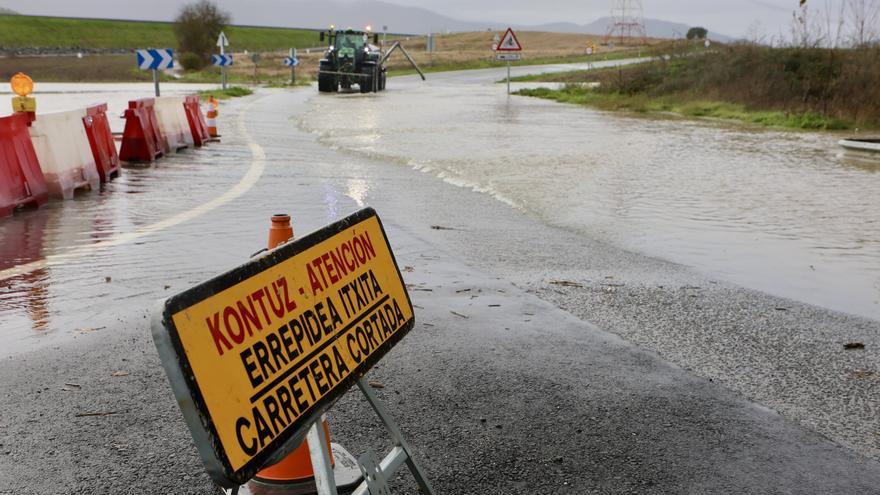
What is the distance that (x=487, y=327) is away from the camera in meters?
5.24

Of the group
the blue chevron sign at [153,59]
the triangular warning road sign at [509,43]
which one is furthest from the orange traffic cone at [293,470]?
the triangular warning road sign at [509,43]

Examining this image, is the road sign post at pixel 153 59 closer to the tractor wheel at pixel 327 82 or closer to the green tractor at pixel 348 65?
the tractor wheel at pixel 327 82

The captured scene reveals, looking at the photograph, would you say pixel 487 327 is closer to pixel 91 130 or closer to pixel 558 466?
pixel 558 466

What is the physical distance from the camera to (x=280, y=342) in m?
2.53

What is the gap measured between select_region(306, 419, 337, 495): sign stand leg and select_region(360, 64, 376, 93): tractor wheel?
35.2m

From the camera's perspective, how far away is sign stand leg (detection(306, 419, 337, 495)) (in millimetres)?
2541

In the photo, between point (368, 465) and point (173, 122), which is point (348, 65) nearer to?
point (173, 122)

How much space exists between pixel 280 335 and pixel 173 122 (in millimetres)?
13230

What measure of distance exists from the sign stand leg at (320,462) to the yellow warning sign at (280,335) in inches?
3.4

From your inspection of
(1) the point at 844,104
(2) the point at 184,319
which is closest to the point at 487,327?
(2) the point at 184,319

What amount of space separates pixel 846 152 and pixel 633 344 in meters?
13.2

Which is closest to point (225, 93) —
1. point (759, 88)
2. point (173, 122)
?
point (759, 88)

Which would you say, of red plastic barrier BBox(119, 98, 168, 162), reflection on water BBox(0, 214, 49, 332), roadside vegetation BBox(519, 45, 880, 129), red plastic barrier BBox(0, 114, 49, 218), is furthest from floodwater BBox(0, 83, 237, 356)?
roadside vegetation BBox(519, 45, 880, 129)

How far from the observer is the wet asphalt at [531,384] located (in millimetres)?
3348
